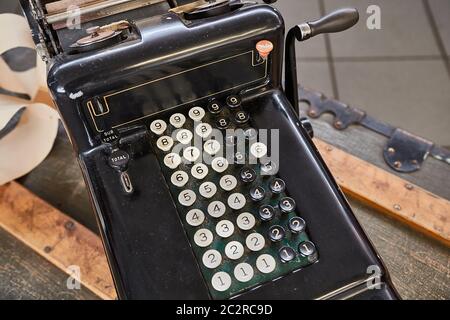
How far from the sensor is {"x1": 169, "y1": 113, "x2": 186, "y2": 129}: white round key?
38.5 inches

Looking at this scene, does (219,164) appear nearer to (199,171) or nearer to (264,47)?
(199,171)

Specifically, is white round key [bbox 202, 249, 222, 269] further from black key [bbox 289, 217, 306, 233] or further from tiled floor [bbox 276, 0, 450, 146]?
tiled floor [bbox 276, 0, 450, 146]

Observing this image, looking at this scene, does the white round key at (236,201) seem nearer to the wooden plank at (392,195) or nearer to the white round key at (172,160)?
the white round key at (172,160)

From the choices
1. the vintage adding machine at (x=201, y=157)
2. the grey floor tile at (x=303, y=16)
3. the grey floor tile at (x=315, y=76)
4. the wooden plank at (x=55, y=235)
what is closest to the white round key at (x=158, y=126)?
the vintage adding machine at (x=201, y=157)

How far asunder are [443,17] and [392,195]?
4.14ft

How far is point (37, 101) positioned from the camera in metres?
1.51

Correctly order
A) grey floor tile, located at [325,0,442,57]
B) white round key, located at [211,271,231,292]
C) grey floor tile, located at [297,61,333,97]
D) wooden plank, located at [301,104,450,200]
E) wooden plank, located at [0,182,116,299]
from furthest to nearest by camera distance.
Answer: grey floor tile, located at [325,0,442,57]
grey floor tile, located at [297,61,333,97]
wooden plank, located at [301,104,450,200]
wooden plank, located at [0,182,116,299]
white round key, located at [211,271,231,292]

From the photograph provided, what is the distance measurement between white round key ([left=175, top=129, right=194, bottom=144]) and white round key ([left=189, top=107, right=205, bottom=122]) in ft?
0.13

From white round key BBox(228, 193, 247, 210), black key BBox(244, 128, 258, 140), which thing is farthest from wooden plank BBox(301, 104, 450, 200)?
white round key BBox(228, 193, 247, 210)

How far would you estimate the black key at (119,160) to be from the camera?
0.91 metres

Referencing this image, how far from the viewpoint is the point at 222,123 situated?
3.23ft

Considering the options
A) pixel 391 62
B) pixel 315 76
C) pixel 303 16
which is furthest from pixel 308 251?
pixel 303 16

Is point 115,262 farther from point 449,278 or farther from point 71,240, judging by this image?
point 449,278
